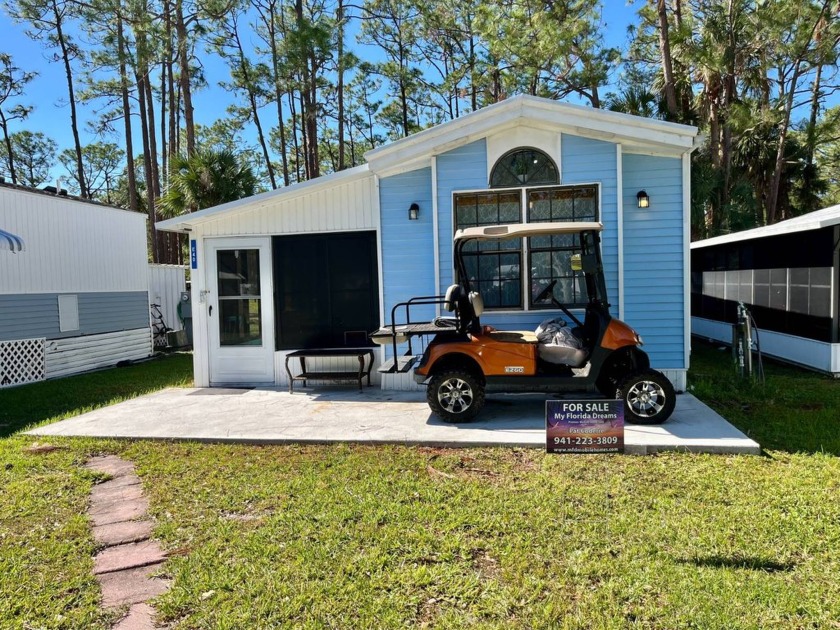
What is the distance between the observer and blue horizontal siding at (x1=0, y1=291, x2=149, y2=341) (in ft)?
29.5

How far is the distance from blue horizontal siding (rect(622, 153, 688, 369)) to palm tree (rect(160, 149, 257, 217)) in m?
8.92

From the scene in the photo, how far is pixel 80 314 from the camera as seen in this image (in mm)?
10445

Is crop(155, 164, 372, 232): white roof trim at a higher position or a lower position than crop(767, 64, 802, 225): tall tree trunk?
lower

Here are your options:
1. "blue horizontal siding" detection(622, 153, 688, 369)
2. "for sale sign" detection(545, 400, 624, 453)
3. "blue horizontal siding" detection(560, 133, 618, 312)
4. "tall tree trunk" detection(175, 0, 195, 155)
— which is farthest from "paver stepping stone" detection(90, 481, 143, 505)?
"tall tree trunk" detection(175, 0, 195, 155)

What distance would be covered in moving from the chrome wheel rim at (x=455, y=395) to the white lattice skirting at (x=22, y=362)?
7508 mm

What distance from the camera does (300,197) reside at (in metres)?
7.46

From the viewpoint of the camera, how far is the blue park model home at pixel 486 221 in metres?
6.45

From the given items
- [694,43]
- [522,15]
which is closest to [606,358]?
[694,43]

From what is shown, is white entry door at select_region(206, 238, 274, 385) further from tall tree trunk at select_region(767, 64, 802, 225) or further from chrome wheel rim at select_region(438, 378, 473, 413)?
tall tree trunk at select_region(767, 64, 802, 225)

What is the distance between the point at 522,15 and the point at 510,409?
15846mm

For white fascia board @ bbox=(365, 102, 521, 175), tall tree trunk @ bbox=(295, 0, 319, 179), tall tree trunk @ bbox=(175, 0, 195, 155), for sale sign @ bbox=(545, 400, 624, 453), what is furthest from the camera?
tall tree trunk @ bbox=(295, 0, 319, 179)

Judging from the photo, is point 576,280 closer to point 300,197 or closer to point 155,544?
point 300,197

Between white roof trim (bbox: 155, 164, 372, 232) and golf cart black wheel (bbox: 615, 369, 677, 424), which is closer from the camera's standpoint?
golf cart black wheel (bbox: 615, 369, 677, 424)

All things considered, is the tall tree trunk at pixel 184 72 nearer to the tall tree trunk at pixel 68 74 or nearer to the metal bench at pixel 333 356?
the tall tree trunk at pixel 68 74
